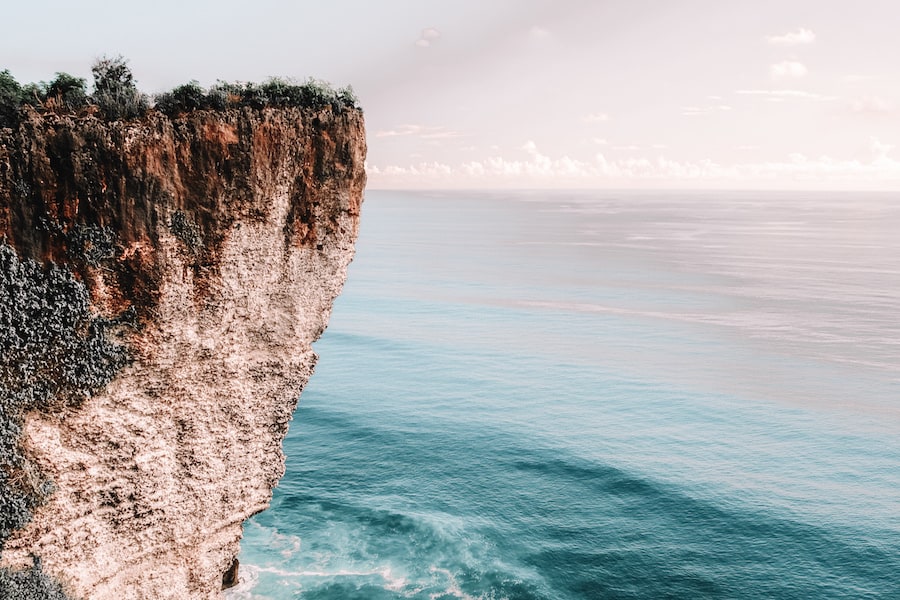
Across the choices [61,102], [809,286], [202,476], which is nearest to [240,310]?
[202,476]

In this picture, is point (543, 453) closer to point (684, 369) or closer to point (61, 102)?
point (684, 369)

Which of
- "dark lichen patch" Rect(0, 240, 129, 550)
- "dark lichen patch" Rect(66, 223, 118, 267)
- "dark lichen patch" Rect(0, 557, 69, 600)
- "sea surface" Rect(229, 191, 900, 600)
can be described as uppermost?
"dark lichen patch" Rect(66, 223, 118, 267)

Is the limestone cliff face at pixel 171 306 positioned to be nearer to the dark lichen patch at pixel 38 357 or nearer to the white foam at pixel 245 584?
the dark lichen patch at pixel 38 357

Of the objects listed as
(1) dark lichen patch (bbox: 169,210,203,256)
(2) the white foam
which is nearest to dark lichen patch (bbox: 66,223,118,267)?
(1) dark lichen patch (bbox: 169,210,203,256)

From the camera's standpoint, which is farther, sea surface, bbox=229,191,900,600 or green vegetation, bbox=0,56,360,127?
sea surface, bbox=229,191,900,600

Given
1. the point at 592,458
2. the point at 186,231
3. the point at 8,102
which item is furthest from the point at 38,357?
the point at 592,458

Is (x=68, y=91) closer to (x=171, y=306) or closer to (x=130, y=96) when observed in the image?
(x=130, y=96)

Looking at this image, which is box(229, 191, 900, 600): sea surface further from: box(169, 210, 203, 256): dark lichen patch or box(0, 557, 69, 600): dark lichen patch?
box(169, 210, 203, 256): dark lichen patch
